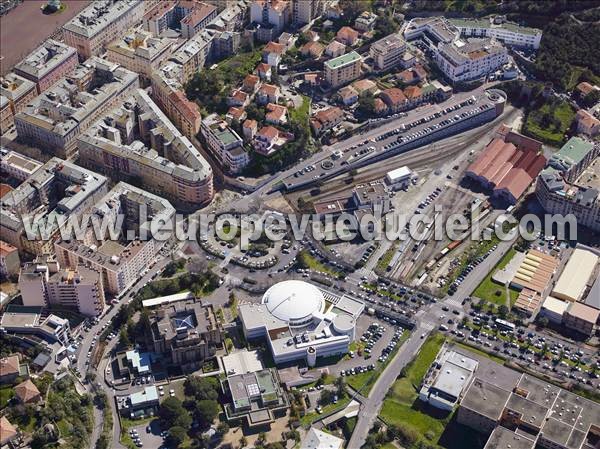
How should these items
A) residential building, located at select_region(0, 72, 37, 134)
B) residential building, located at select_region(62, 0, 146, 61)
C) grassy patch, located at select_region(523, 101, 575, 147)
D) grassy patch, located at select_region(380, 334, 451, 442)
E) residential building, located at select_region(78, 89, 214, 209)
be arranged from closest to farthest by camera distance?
grassy patch, located at select_region(380, 334, 451, 442)
residential building, located at select_region(78, 89, 214, 209)
residential building, located at select_region(0, 72, 37, 134)
grassy patch, located at select_region(523, 101, 575, 147)
residential building, located at select_region(62, 0, 146, 61)

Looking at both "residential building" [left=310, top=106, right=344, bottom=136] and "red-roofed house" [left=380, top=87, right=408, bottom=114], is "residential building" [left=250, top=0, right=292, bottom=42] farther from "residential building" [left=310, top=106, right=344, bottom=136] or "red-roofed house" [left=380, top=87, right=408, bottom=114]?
"red-roofed house" [left=380, top=87, right=408, bottom=114]

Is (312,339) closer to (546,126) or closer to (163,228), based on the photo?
(163,228)

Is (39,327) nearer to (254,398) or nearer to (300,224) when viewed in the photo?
(254,398)

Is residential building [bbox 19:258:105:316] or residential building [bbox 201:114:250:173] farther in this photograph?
residential building [bbox 201:114:250:173]

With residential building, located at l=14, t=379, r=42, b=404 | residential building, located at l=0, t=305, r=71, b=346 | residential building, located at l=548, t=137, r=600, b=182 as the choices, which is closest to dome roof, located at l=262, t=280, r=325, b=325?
residential building, located at l=0, t=305, r=71, b=346

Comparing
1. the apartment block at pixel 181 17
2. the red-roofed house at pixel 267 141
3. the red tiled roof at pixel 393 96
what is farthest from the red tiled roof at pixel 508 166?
the apartment block at pixel 181 17

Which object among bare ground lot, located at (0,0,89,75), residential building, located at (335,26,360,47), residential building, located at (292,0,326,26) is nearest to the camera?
bare ground lot, located at (0,0,89,75)

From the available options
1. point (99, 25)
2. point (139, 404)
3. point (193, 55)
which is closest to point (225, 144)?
point (193, 55)

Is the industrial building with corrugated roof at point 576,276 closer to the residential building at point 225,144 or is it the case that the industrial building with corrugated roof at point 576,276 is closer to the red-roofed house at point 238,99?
the residential building at point 225,144
